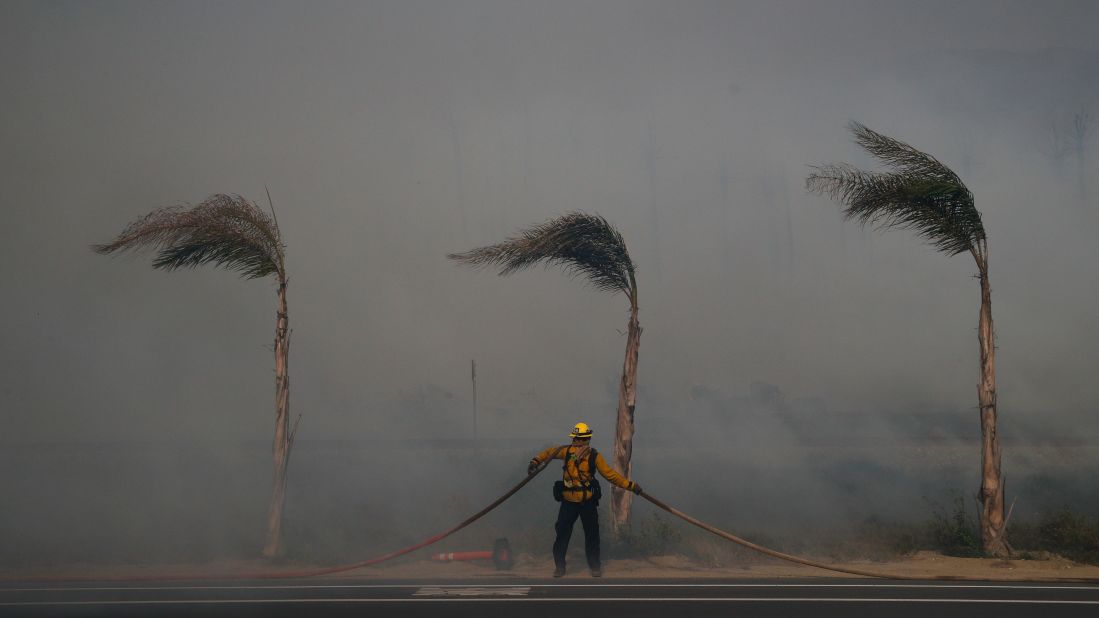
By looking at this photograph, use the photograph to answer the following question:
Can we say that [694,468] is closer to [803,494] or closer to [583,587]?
[803,494]

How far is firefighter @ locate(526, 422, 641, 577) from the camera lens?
1150 centimetres

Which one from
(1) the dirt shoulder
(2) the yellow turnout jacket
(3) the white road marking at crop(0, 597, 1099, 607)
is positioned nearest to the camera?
(3) the white road marking at crop(0, 597, 1099, 607)

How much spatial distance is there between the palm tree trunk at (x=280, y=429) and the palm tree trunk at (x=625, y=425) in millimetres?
4883

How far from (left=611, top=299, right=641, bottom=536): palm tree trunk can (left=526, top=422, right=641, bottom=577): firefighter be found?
207cm

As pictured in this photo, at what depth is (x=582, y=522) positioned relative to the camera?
11.6m

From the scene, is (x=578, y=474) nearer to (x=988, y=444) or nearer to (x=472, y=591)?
(x=472, y=591)

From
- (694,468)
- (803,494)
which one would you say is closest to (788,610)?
(803,494)

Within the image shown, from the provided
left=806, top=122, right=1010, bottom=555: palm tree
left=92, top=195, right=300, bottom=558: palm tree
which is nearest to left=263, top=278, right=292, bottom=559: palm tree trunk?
left=92, top=195, right=300, bottom=558: palm tree

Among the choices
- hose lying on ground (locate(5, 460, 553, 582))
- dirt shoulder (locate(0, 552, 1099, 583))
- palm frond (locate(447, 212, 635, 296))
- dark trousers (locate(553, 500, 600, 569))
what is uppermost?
palm frond (locate(447, 212, 635, 296))

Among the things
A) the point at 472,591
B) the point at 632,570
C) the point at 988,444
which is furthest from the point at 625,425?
the point at 988,444

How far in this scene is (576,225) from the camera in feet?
46.9

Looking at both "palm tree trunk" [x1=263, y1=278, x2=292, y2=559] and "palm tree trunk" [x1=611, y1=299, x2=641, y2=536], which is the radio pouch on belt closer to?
"palm tree trunk" [x1=611, y1=299, x2=641, y2=536]

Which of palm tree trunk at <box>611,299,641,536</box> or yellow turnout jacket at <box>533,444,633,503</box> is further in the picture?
palm tree trunk at <box>611,299,641,536</box>

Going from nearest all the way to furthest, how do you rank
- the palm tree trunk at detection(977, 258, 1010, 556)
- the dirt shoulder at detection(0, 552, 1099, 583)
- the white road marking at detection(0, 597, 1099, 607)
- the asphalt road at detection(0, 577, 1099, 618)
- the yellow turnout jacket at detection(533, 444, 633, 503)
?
1. the asphalt road at detection(0, 577, 1099, 618)
2. the white road marking at detection(0, 597, 1099, 607)
3. the yellow turnout jacket at detection(533, 444, 633, 503)
4. the dirt shoulder at detection(0, 552, 1099, 583)
5. the palm tree trunk at detection(977, 258, 1010, 556)
